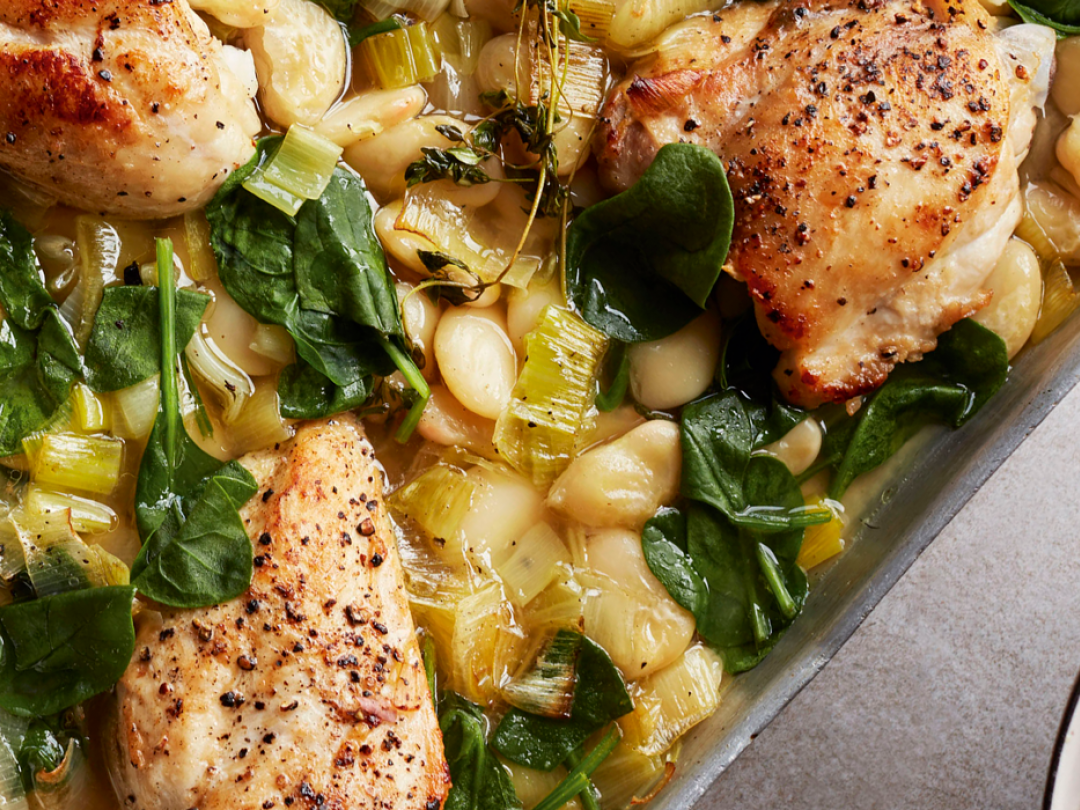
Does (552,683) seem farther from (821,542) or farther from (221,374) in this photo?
(221,374)

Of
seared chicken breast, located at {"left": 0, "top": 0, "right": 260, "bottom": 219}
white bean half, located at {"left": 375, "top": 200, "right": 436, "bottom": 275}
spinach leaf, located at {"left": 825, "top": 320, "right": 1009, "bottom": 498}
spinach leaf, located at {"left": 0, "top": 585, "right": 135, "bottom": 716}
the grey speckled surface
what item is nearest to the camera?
seared chicken breast, located at {"left": 0, "top": 0, "right": 260, "bottom": 219}

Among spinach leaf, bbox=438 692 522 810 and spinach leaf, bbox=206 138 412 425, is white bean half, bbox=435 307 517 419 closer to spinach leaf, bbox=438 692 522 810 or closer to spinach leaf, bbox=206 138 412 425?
spinach leaf, bbox=206 138 412 425

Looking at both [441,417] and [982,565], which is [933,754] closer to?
[982,565]

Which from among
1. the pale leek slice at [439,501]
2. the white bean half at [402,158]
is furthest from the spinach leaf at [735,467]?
the white bean half at [402,158]

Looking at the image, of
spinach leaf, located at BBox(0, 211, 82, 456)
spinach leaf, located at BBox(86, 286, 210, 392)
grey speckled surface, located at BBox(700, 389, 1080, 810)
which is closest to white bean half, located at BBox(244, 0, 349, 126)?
spinach leaf, located at BBox(86, 286, 210, 392)

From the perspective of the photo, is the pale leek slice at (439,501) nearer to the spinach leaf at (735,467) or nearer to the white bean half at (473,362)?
the white bean half at (473,362)

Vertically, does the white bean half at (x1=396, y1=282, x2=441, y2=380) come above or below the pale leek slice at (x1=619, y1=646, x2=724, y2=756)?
above
